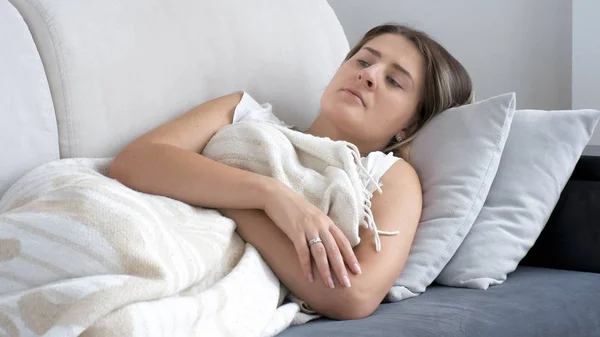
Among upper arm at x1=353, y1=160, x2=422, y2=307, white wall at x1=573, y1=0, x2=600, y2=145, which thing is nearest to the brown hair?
upper arm at x1=353, y1=160, x2=422, y2=307

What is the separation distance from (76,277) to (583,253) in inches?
41.3

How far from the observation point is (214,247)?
1259 millimetres

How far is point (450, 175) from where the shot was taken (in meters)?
1.61

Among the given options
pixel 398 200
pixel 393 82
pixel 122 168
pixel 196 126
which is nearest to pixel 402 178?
pixel 398 200

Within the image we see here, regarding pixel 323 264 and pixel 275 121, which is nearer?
pixel 323 264

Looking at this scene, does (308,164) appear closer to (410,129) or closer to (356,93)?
(356,93)

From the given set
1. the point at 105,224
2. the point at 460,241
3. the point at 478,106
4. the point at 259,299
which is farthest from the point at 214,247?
the point at 478,106

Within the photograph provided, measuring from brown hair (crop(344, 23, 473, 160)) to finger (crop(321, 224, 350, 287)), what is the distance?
1.64 ft

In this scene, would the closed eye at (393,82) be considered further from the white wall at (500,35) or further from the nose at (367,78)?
the white wall at (500,35)

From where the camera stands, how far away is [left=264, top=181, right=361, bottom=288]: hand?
1.29 meters

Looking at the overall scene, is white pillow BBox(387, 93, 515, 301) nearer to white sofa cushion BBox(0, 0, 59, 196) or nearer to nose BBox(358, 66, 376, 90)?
nose BBox(358, 66, 376, 90)

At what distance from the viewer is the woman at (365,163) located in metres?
1.31

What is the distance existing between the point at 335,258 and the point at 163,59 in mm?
620

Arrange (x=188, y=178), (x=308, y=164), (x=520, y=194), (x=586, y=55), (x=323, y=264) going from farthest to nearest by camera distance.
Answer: (x=586, y=55)
(x=520, y=194)
(x=308, y=164)
(x=188, y=178)
(x=323, y=264)
